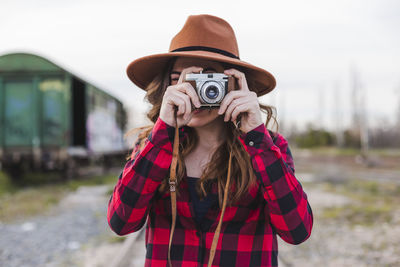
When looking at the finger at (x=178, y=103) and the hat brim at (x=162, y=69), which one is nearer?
the finger at (x=178, y=103)

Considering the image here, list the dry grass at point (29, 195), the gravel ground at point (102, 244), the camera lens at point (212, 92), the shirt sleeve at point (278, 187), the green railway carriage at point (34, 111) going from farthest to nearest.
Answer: the green railway carriage at point (34, 111) → the dry grass at point (29, 195) → the gravel ground at point (102, 244) → the camera lens at point (212, 92) → the shirt sleeve at point (278, 187)

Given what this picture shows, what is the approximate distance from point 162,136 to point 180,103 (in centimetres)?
15

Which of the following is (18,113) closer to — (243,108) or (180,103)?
(180,103)

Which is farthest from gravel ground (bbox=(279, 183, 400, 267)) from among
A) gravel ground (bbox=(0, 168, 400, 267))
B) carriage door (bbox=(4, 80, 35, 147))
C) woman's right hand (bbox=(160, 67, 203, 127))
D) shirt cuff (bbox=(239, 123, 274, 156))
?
carriage door (bbox=(4, 80, 35, 147))

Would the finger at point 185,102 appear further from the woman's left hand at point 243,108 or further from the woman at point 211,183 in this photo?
the woman's left hand at point 243,108

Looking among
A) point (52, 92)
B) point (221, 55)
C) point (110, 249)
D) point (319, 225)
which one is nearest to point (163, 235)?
point (221, 55)

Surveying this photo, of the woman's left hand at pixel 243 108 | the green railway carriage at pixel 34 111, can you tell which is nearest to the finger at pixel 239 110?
the woman's left hand at pixel 243 108

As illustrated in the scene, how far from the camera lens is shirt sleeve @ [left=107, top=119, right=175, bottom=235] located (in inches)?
50.1

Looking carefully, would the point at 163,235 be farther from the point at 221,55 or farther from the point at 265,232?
the point at 221,55

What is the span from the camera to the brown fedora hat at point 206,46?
1387mm

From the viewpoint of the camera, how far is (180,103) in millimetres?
1294

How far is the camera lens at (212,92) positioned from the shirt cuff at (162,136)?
20cm

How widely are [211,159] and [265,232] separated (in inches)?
14.9

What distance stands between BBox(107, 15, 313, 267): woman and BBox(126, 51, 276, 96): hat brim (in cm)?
2
